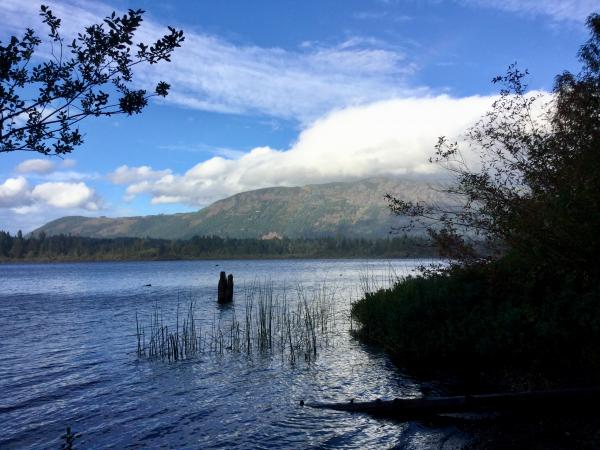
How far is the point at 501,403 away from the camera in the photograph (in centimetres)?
1164

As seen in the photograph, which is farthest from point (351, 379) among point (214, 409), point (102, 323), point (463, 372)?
point (102, 323)

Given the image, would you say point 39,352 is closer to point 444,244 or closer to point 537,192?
point 444,244

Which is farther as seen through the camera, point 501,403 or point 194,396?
point 194,396

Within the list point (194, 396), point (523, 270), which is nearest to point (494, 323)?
point (523, 270)

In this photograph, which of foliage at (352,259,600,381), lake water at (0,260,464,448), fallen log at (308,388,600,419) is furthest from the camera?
foliage at (352,259,600,381)

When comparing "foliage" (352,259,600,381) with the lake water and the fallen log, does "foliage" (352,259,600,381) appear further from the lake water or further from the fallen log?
the fallen log

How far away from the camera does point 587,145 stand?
16766mm

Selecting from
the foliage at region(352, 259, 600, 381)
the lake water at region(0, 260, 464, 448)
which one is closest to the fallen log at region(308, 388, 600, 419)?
the lake water at region(0, 260, 464, 448)

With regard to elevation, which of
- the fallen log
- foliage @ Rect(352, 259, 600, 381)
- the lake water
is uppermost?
foliage @ Rect(352, 259, 600, 381)

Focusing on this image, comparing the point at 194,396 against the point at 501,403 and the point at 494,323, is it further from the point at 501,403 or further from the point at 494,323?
the point at 494,323

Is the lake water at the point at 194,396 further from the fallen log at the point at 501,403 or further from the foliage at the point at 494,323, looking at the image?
the foliage at the point at 494,323

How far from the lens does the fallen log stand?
11.4m

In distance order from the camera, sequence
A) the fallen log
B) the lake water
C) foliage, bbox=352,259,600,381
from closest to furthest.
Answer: the fallen log < the lake water < foliage, bbox=352,259,600,381

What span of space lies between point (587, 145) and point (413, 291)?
858 cm
